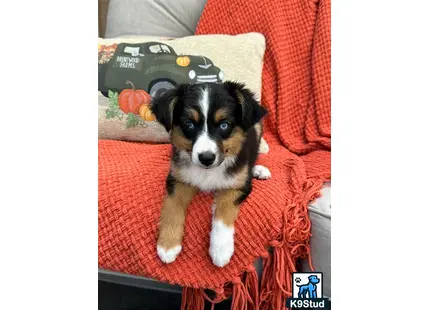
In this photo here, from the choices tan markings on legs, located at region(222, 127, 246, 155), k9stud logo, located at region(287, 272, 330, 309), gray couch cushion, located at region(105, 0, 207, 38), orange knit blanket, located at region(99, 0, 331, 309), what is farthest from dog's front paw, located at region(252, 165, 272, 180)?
gray couch cushion, located at region(105, 0, 207, 38)

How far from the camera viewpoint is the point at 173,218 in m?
1.43

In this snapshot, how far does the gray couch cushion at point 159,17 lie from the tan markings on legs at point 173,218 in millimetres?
1539

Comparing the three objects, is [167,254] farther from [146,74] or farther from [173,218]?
[146,74]

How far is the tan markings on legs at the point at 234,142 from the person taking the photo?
1.49 metres

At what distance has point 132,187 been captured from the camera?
1.57m

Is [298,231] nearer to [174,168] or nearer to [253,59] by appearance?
[174,168]

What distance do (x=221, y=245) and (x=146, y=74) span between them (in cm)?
115

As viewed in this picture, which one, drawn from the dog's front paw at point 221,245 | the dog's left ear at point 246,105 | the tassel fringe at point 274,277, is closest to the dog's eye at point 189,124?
the dog's left ear at point 246,105

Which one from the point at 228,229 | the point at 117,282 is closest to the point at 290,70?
the point at 228,229

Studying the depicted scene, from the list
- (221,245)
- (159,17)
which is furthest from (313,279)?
(159,17)

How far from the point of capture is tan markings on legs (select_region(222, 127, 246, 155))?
1.49 m

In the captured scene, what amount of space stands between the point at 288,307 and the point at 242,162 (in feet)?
2.06

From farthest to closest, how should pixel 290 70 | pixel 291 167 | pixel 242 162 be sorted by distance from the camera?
1. pixel 290 70
2. pixel 291 167
3. pixel 242 162

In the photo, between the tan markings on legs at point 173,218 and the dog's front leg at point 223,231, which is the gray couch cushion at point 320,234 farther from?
the tan markings on legs at point 173,218
